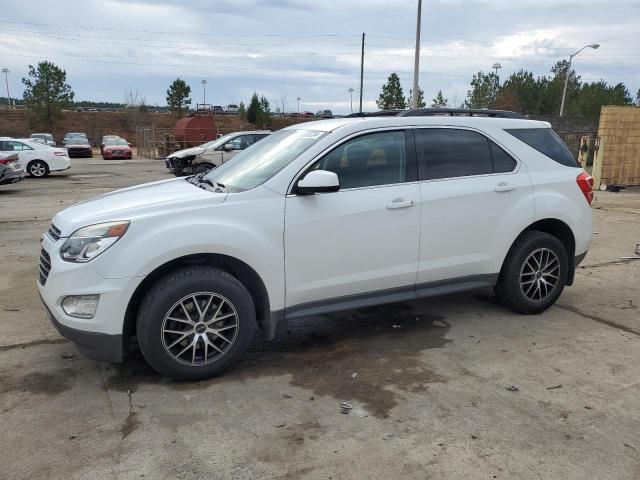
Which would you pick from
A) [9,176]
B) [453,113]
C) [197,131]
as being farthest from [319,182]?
[197,131]

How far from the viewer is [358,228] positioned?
4051mm

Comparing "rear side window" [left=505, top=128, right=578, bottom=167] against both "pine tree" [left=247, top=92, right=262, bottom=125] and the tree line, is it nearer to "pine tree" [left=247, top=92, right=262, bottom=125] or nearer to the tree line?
the tree line

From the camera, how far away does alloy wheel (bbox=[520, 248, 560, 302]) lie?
4.90 metres

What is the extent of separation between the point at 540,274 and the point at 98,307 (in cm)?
379

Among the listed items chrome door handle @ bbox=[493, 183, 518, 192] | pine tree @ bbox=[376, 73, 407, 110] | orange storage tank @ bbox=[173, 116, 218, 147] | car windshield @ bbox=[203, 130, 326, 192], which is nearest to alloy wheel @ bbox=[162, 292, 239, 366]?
car windshield @ bbox=[203, 130, 326, 192]

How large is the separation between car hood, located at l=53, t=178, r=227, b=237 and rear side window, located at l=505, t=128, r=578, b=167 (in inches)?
112

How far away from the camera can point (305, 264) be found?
3924mm

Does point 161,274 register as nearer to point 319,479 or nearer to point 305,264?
point 305,264

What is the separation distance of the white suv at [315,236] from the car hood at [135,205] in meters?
0.02

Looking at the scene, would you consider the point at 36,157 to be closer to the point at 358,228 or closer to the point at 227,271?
the point at 227,271

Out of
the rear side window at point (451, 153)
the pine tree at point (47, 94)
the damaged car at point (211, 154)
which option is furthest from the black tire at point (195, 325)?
the pine tree at point (47, 94)

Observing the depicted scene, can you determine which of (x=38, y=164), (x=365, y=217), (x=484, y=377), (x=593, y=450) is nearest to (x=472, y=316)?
(x=484, y=377)

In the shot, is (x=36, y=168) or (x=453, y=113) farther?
(x=36, y=168)

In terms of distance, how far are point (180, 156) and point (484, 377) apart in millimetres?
14406
